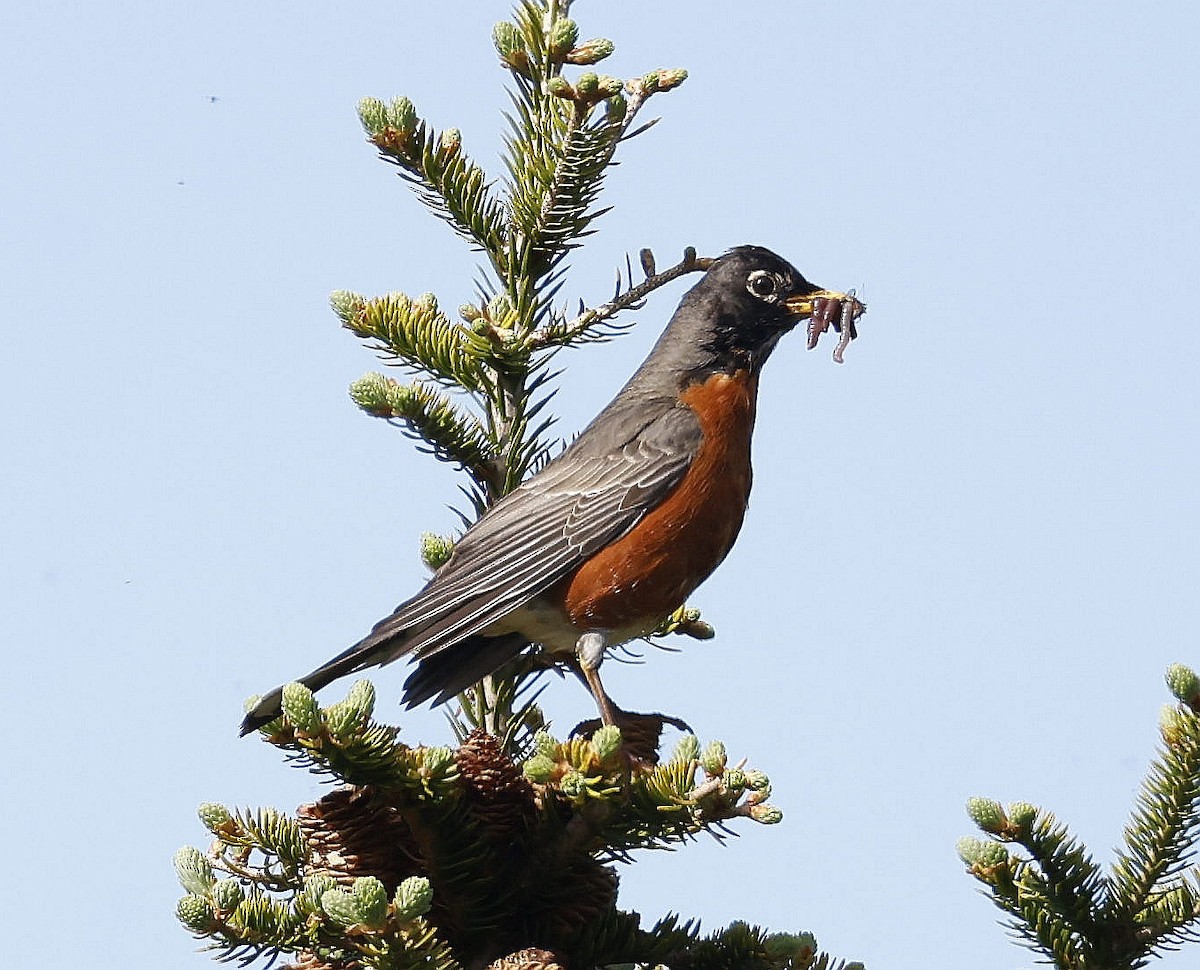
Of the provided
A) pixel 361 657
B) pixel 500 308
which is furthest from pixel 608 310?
pixel 361 657

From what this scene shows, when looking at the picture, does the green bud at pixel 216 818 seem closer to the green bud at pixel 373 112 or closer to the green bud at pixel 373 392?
the green bud at pixel 373 392

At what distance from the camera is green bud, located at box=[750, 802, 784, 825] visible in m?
3.11

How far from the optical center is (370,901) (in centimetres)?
262

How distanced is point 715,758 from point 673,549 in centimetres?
182

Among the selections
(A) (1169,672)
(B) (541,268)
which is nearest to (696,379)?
(B) (541,268)

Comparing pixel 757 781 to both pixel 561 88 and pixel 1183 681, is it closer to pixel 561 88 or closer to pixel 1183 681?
pixel 1183 681

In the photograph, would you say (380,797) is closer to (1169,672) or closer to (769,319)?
(1169,672)

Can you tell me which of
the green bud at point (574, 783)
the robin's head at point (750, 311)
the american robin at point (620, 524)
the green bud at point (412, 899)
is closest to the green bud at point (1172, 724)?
the green bud at point (574, 783)

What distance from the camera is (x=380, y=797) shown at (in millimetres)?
3201

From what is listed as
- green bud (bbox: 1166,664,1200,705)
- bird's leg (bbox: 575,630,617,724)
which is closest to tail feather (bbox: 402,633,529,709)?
bird's leg (bbox: 575,630,617,724)

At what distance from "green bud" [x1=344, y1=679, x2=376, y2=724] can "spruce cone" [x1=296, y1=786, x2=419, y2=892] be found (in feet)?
1.26

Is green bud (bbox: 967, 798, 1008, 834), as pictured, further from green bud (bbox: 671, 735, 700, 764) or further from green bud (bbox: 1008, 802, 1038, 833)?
green bud (bbox: 671, 735, 700, 764)

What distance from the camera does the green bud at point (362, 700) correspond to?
9.62ft

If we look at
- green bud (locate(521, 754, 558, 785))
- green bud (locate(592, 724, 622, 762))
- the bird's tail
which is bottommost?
green bud (locate(521, 754, 558, 785))
